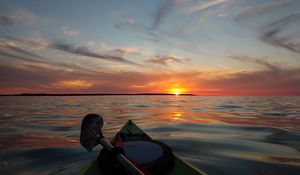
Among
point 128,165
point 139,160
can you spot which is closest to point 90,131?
point 139,160

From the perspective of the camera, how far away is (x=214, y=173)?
167 inches

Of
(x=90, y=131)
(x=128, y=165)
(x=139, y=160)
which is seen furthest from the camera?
(x=90, y=131)

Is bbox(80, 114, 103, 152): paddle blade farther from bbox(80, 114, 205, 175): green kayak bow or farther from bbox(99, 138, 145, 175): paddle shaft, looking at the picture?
bbox(99, 138, 145, 175): paddle shaft

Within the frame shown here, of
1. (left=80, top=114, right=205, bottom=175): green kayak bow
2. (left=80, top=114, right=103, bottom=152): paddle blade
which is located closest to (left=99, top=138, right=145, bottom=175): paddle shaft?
(left=80, top=114, right=205, bottom=175): green kayak bow

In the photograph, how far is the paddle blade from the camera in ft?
13.9

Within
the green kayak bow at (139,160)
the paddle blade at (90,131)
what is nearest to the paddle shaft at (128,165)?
the green kayak bow at (139,160)

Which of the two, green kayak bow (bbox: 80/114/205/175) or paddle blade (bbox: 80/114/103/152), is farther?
paddle blade (bbox: 80/114/103/152)

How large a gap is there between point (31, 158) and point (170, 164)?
4.13 metres

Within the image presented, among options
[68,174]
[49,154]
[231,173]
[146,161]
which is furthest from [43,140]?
[231,173]

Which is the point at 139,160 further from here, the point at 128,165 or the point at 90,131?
the point at 90,131

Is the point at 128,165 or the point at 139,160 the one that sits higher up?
the point at 128,165

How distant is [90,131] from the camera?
4.28 meters

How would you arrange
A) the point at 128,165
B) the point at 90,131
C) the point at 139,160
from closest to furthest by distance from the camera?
the point at 128,165 < the point at 139,160 < the point at 90,131

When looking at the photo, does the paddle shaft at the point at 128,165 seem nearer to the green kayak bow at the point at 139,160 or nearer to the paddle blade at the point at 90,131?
the green kayak bow at the point at 139,160
